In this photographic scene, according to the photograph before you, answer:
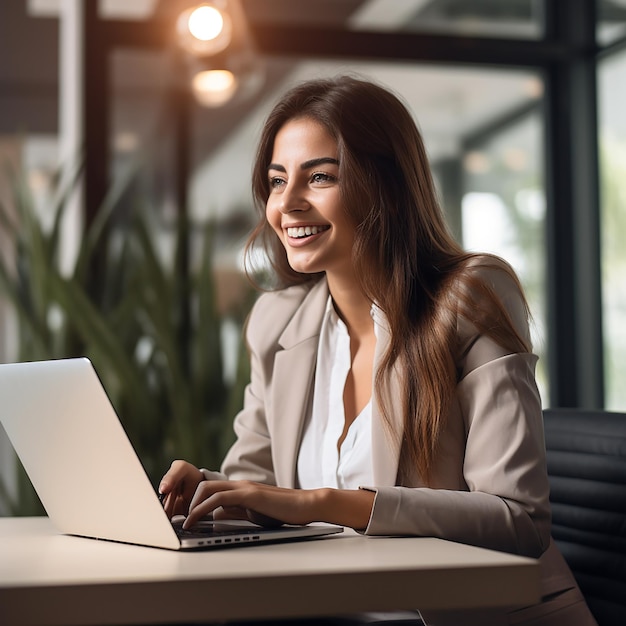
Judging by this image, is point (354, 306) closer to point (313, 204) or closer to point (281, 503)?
point (313, 204)

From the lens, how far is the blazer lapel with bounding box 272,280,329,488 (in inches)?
68.7

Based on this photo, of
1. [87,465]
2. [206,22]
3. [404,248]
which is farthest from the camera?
[206,22]

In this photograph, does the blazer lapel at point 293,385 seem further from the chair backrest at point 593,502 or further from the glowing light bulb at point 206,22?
the glowing light bulb at point 206,22

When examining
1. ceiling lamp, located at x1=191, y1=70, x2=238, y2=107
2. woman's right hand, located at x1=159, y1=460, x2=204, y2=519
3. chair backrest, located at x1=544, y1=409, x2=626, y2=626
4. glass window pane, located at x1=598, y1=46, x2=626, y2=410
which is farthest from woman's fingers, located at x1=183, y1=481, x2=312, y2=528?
glass window pane, located at x1=598, y1=46, x2=626, y2=410

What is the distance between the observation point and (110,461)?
109 cm

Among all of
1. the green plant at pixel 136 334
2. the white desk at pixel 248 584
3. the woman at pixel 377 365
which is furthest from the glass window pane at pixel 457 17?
the white desk at pixel 248 584

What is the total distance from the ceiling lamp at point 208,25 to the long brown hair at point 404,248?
51.0 inches

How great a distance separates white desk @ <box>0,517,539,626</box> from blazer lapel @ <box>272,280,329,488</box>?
2.24ft

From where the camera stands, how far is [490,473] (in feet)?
4.58

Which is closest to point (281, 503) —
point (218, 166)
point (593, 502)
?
point (593, 502)

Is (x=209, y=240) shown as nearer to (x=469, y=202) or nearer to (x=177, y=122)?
(x=177, y=122)

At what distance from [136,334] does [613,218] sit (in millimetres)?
2108

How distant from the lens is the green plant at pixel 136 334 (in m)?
3.04

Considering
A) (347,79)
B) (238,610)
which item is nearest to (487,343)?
(347,79)
